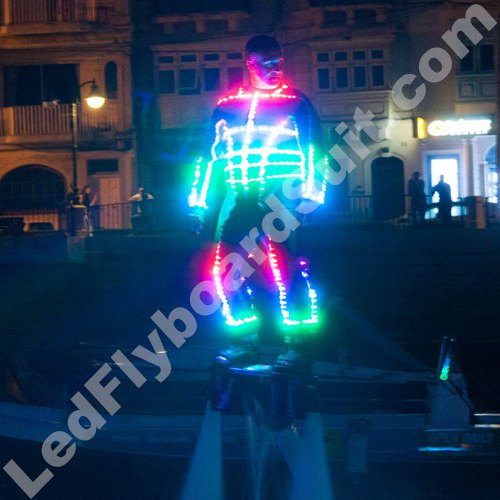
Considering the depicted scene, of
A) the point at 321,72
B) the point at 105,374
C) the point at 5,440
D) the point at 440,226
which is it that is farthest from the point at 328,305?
the point at 321,72

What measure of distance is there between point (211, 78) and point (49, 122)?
18.5ft

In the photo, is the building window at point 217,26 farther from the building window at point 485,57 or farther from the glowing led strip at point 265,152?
the glowing led strip at point 265,152

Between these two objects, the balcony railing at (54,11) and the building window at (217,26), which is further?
the building window at (217,26)

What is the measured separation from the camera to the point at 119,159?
28141 mm

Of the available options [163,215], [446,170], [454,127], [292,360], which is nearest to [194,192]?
[292,360]

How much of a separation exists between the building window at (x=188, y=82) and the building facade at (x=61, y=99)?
1.76 m

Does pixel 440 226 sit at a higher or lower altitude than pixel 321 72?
lower

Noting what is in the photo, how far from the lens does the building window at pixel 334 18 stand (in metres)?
27.5

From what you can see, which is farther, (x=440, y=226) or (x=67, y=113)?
(x=67, y=113)

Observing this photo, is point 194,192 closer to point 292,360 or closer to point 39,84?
point 292,360

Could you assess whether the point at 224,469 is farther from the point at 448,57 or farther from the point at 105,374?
the point at 448,57

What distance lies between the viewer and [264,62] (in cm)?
471

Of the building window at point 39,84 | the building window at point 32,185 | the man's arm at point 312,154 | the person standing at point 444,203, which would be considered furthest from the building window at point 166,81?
the man's arm at point 312,154

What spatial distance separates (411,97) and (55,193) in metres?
12.4
